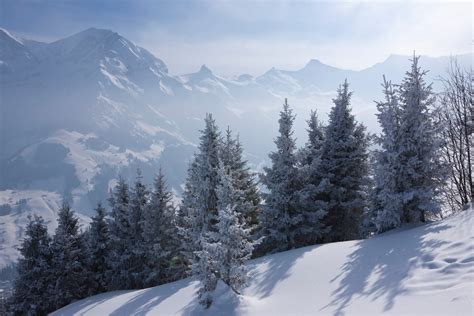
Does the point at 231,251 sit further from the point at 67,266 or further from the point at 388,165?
the point at 67,266

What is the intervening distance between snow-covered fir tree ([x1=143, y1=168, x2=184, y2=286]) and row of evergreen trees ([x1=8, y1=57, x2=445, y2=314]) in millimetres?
82

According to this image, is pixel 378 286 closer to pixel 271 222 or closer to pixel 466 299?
pixel 466 299

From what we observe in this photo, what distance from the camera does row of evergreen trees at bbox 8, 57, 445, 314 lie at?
672 inches

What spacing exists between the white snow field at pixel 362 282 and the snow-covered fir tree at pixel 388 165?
3.35ft

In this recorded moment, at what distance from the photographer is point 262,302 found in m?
12.6

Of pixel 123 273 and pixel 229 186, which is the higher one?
pixel 229 186

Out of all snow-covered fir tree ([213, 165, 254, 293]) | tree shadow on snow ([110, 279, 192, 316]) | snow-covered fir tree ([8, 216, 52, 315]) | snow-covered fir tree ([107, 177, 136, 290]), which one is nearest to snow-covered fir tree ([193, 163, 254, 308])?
snow-covered fir tree ([213, 165, 254, 293])

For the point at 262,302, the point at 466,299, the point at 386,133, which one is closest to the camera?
the point at 466,299

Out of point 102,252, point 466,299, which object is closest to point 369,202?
point 466,299

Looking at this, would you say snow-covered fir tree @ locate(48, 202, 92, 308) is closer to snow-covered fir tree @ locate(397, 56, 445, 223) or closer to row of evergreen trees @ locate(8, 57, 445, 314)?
row of evergreen trees @ locate(8, 57, 445, 314)

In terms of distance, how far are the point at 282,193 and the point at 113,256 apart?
48.3ft

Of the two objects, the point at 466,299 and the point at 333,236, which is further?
the point at 333,236

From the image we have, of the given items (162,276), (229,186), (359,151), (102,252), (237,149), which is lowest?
(162,276)

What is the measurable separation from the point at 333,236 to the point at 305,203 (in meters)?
3.87
